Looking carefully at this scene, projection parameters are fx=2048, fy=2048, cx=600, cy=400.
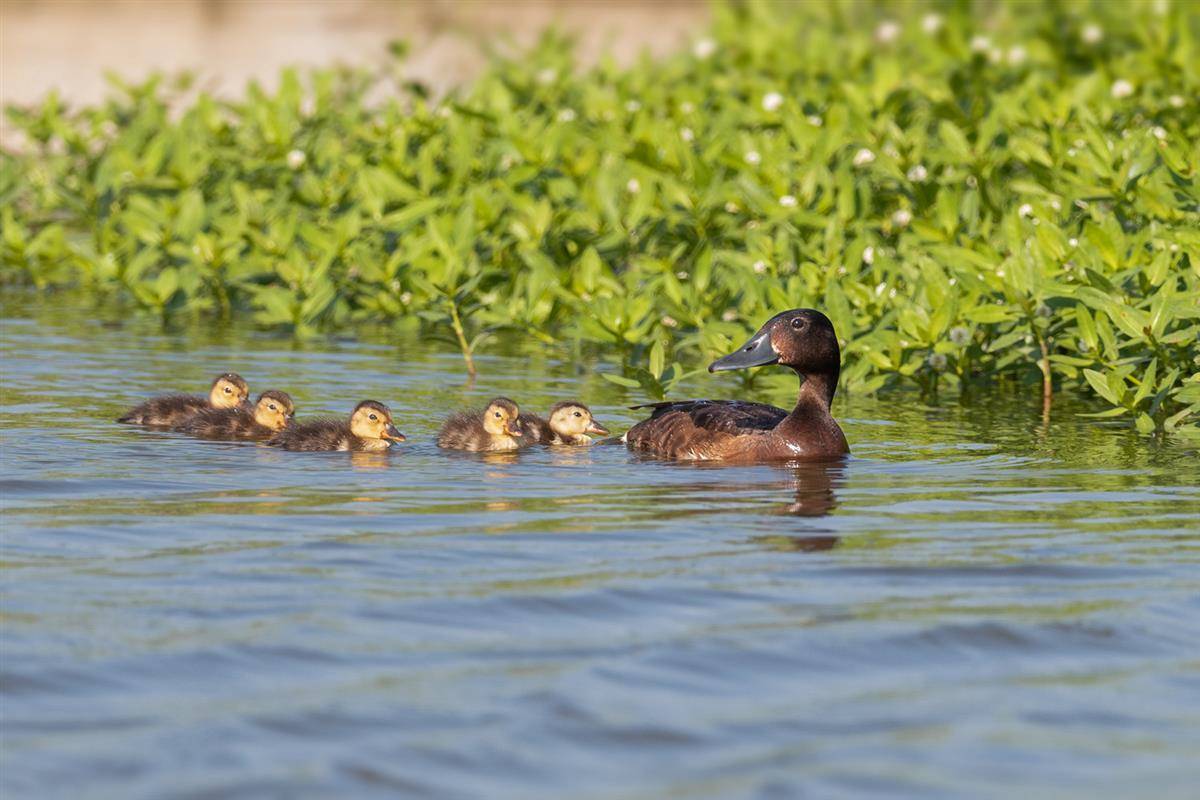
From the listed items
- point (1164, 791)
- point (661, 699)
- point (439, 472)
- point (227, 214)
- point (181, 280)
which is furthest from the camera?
point (227, 214)

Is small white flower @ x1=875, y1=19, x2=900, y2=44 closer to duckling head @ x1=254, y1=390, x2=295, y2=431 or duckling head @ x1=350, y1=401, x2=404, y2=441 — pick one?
duckling head @ x1=254, y1=390, x2=295, y2=431

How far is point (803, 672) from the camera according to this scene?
6008 mm

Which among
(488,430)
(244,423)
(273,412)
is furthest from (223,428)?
(488,430)

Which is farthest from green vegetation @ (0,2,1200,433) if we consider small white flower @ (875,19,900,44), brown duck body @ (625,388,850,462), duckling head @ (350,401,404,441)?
duckling head @ (350,401,404,441)

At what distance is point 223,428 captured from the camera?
1030cm

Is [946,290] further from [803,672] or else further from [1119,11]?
[1119,11]

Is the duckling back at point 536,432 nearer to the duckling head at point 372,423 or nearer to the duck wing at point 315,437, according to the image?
the duckling head at point 372,423

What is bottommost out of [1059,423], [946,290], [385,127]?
[1059,423]

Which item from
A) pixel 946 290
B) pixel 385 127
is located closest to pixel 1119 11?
pixel 385 127

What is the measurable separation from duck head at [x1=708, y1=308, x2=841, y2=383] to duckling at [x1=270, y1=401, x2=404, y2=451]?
1.63 m

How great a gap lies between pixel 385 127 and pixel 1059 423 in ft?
24.9

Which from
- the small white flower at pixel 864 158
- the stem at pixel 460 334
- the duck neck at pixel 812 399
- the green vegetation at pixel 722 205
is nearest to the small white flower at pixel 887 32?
the green vegetation at pixel 722 205

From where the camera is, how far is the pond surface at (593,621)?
207 inches

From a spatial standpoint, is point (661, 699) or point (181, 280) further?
point (181, 280)
